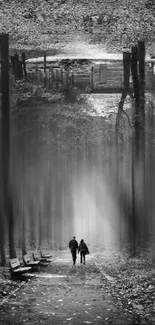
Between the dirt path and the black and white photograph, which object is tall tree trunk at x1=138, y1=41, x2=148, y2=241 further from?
the dirt path

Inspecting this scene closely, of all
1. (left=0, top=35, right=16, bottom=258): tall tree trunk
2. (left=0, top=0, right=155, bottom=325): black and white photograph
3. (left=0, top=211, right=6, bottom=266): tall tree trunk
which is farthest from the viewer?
(left=0, top=35, right=16, bottom=258): tall tree trunk

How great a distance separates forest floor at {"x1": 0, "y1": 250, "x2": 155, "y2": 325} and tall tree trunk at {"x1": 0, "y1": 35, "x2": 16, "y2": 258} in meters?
3.28

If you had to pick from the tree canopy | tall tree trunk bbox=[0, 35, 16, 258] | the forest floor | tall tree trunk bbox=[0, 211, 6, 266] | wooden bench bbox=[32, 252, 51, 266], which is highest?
the tree canopy

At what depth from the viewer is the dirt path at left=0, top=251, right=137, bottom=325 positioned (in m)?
4.11

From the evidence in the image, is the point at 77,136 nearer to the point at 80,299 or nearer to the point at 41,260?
the point at 41,260

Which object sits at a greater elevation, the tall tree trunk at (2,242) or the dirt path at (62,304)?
the dirt path at (62,304)

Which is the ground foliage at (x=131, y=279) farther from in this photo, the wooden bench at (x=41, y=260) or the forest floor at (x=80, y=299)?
the wooden bench at (x=41, y=260)

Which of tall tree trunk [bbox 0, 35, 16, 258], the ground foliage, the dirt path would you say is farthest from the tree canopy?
the dirt path

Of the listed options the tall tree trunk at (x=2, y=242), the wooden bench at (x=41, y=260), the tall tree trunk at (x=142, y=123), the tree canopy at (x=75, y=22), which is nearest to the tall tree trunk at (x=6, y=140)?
the tall tree trunk at (x=2, y=242)

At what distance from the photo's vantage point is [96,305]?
467 cm

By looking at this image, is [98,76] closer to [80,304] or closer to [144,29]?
[144,29]

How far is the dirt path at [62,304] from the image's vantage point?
411 centimetres

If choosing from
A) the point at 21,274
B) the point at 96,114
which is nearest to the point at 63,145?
the point at 96,114

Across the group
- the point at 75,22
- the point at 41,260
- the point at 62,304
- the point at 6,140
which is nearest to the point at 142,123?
the point at 75,22
